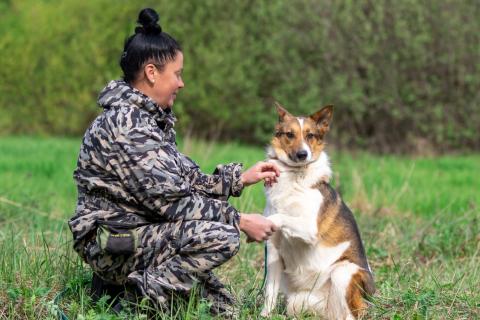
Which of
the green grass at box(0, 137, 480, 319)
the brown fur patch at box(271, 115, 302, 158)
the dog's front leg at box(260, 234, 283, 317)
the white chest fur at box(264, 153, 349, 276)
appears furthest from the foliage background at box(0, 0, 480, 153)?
the dog's front leg at box(260, 234, 283, 317)

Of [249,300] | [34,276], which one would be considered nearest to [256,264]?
[249,300]

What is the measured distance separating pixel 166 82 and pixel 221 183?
0.74 m

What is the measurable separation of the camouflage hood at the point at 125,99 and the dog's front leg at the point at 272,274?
1186mm

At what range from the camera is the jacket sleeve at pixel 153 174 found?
4242mm

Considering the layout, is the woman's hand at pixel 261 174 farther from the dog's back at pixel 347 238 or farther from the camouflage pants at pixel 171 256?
the camouflage pants at pixel 171 256

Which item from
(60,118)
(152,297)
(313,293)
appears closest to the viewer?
(152,297)

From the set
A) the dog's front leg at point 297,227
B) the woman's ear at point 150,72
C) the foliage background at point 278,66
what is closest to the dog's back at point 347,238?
the dog's front leg at point 297,227

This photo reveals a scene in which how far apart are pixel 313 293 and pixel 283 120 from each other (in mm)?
1165

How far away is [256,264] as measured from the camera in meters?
6.37

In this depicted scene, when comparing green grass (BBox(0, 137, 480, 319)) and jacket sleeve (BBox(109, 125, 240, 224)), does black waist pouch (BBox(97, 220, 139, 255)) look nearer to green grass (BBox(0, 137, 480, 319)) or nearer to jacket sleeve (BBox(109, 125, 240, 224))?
jacket sleeve (BBox(109, 125, 240, 224))

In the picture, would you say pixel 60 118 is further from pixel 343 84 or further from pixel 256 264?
pixel 256 264

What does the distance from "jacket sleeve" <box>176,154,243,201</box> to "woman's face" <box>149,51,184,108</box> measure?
18.1 inches

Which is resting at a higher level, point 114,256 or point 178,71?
point 178,71

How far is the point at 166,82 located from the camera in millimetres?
4559
